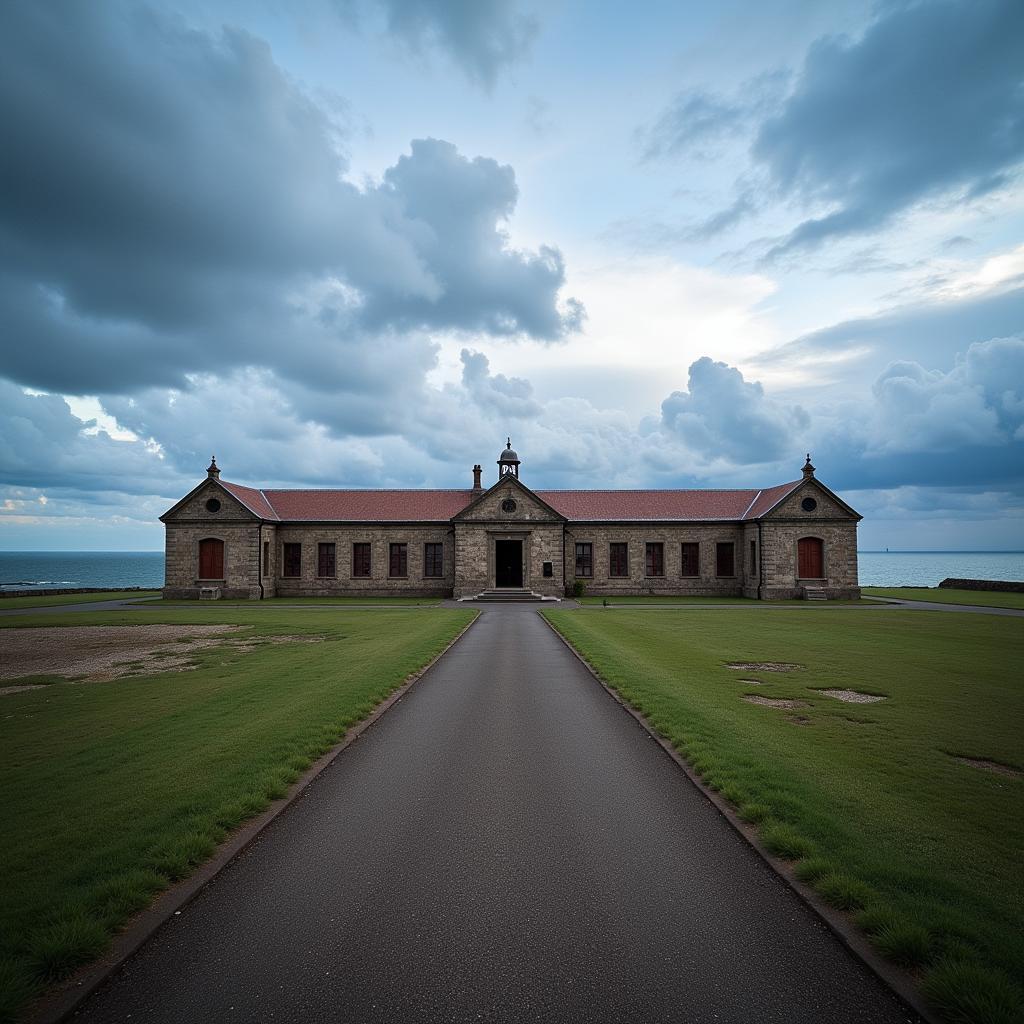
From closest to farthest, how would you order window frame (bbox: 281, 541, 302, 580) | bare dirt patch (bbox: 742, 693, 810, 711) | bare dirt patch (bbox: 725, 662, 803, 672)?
bare dirt patch (bbox: 742, 693, 810, 711)
bare dirt patch (bbox: 725, 662, 803, 672)
window frame (bbox: 281, 541, 302, 580)

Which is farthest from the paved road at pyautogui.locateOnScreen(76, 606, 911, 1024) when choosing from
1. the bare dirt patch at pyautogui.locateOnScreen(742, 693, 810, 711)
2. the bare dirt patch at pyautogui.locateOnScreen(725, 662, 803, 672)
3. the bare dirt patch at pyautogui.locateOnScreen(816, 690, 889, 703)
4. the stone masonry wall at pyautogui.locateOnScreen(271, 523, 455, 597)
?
the stone masonry wall at pyautogui.locateOnScreen(271, 523, 455, 597)

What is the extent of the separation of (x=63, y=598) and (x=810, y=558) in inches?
1989

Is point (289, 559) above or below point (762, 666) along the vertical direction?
above

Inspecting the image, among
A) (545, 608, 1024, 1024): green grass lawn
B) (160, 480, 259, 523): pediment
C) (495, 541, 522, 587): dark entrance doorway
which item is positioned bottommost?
(545, 608, 1024, 1024): green grass lawn

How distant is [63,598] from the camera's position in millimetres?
41531

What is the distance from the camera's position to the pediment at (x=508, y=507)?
41250 mm

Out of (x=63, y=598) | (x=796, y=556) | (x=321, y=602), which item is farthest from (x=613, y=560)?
(x=63, y=598)

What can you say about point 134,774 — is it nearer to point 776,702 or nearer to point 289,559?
point 776,702

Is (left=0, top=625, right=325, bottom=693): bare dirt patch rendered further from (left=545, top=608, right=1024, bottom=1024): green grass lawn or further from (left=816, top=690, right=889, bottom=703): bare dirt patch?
(left=816, top=690, right=889, bottom=703): bare dirt patch

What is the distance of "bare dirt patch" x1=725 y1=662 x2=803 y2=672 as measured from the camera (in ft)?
48.2

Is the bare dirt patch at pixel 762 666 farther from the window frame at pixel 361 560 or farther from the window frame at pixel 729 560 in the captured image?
the window frame at pixel 361 560

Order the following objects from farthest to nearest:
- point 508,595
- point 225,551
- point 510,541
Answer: point 510,541 → point 225,551 → point 508,595

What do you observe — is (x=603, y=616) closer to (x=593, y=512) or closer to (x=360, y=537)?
(x=593, y=512)

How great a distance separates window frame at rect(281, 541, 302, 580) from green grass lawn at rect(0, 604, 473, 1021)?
2863 centimetres
